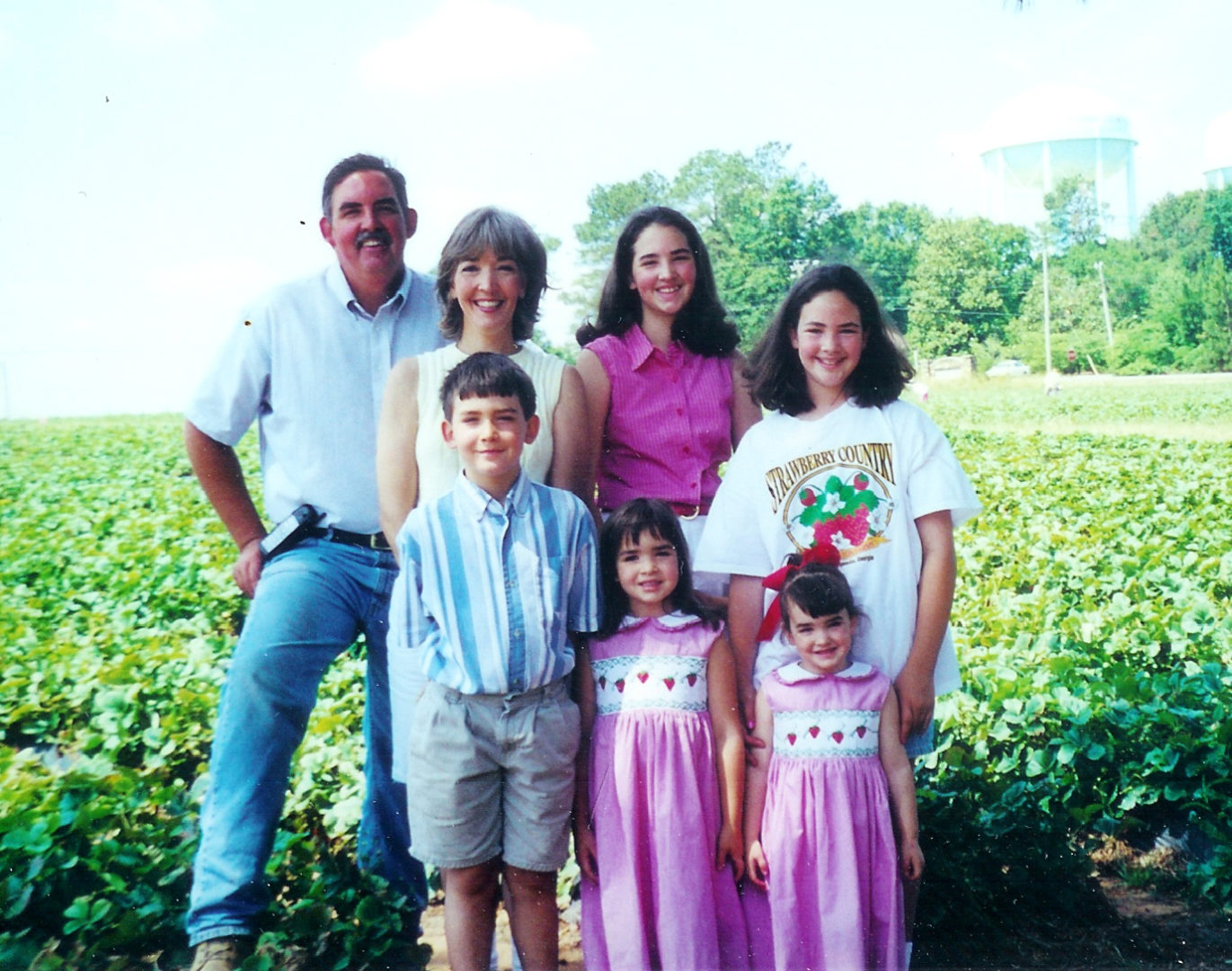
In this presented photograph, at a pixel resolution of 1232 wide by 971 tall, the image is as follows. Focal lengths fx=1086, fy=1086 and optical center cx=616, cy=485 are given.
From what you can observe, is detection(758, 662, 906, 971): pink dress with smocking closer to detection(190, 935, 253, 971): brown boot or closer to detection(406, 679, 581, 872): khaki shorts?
detection(406, 679, 581, 872): khaki shorts

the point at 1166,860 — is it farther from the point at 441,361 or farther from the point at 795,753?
the point at 441,361

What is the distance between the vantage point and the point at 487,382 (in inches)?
89.1

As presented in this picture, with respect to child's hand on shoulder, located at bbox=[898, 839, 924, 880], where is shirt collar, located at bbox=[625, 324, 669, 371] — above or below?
above

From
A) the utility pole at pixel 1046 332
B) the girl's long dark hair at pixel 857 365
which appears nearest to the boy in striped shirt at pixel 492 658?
the girl's long dark hair at pixel 857 365

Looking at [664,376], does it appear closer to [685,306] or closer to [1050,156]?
[685,306]

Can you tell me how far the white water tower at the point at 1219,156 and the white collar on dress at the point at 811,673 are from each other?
6.54 m

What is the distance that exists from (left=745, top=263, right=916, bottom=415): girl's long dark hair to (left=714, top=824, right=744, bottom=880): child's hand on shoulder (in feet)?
3.11

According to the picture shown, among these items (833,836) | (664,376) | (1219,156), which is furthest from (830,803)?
(1219,156)

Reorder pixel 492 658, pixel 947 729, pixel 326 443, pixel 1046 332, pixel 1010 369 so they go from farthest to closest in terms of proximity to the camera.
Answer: pixel 1010 369 < pixel 1046 332 < pixel 947 729 < pixel 326 443 < pixel 492 658

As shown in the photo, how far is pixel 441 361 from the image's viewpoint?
2.50 meters

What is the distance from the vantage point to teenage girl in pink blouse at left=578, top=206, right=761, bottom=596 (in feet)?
8.71

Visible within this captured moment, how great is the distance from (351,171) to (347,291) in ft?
1.05

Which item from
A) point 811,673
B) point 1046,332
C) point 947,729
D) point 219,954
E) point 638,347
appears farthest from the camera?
point 1046,332

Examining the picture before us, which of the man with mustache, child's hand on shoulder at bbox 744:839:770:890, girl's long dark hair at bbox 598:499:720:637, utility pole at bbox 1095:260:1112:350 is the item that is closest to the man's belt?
the man with mustache
